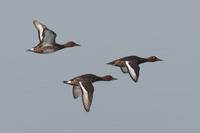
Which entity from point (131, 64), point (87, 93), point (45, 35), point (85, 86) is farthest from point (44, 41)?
point (131, 64)

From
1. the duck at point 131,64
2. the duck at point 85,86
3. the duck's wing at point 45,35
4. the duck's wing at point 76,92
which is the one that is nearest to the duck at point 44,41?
the duck's wing at point 45,35

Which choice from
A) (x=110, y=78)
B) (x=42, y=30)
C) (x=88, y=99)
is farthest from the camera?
(x=110, y=78)

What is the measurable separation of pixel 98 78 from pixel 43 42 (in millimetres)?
3100

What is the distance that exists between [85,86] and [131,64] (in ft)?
8.71

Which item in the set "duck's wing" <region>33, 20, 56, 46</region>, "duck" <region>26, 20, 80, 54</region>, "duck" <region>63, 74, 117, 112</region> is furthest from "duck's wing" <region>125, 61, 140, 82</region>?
"duck's wing" <region>33, 20, 56, 46</region>

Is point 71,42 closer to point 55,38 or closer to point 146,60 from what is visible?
point 55,38

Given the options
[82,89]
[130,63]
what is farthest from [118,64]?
[82,89]

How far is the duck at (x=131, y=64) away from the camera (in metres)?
29.2

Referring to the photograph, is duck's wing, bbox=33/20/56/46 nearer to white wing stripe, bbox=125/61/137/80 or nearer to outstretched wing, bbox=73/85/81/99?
outstretched wing, bbox=73/85/81/99

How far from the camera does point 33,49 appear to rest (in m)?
30.0

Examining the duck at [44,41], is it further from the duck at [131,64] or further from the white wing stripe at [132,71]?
the white wing stripe at [132,71]

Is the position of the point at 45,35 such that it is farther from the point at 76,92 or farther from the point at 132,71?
the point at 132,71

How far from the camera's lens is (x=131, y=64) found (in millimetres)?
30219

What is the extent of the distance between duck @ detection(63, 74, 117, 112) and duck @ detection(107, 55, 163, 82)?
1.02 meters
